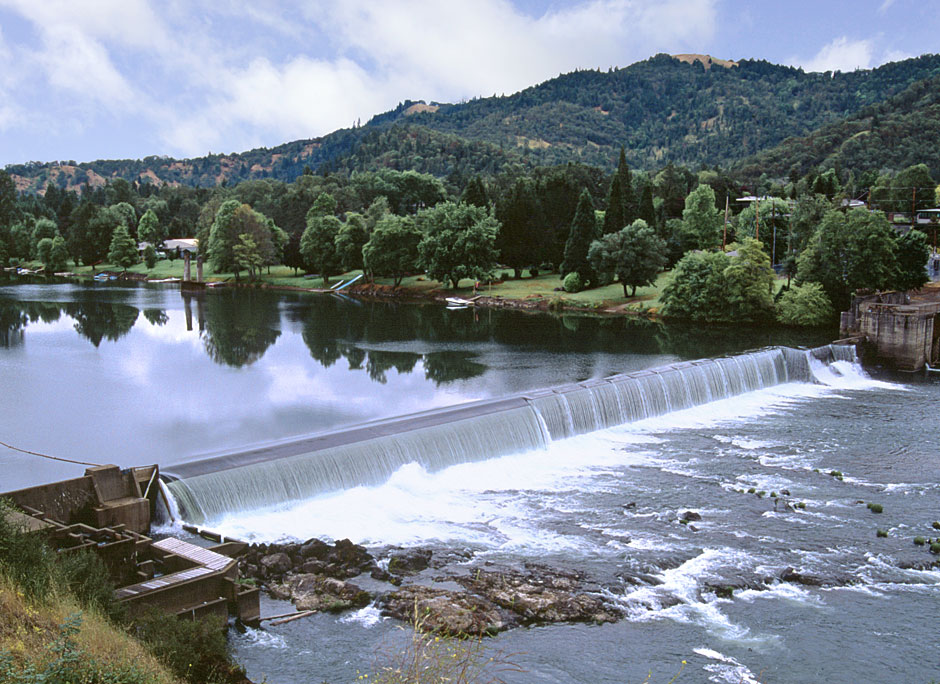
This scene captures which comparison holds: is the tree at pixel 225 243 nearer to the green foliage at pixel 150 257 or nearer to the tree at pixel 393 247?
the tree at pixel 393 247

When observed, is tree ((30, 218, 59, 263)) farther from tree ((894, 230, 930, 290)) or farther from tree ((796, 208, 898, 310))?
tree ((894, 230, 930, 290))

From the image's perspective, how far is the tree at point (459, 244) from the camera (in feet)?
220

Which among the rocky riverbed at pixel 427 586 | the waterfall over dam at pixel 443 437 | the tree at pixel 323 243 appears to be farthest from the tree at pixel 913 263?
the tree at pixel 323 243

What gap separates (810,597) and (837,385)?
2317 cm

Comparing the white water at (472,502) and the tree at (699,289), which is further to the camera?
the tree at (699,289)

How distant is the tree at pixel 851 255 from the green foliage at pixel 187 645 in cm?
4458

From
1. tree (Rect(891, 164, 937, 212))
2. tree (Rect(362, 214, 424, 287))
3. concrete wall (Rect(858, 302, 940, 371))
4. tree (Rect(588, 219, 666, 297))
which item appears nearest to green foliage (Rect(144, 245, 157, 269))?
tree (Rect(362, 214, 424, 287))

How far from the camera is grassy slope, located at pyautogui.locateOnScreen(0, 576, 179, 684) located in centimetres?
925

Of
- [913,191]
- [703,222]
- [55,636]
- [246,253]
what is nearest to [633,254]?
[703,222]

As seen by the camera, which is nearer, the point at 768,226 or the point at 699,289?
the point at 699,289

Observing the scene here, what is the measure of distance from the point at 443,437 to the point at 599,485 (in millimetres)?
4398

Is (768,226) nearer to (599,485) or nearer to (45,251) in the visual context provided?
(599,485)

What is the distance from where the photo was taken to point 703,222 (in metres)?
73.0

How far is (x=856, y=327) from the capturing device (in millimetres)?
43094
